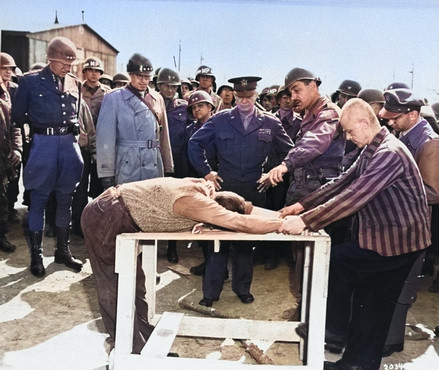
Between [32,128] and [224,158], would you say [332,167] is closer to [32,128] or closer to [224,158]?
[224,158]

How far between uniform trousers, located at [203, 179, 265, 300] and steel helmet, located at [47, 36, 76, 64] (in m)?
1.65

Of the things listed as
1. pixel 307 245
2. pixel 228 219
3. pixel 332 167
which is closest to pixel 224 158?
pixel 332 167

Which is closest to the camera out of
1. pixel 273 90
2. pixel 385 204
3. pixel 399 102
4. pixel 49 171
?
pixel 385 204

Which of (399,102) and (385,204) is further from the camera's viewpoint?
(399,102)

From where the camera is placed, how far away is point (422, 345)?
312 cm

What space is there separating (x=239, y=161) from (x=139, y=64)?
1.09 metres

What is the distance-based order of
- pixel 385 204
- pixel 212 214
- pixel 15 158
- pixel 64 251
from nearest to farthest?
pixel 212 214 < pixel 385 204 < pixel 64 251 < pixel 15 158

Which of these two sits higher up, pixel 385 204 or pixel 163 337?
pixel 385 204

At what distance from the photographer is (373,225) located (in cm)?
264

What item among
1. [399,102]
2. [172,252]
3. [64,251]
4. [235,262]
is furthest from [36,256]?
[399,102]

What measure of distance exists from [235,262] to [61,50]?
2.24 meters

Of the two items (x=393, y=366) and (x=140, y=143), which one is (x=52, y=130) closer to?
(x=140, y=143)

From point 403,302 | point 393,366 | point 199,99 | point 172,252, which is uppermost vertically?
point 199,99

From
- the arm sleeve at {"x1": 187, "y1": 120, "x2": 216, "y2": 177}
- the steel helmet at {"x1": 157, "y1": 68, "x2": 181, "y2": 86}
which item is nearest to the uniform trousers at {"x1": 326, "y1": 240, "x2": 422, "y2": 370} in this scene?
the arm sleeve at {"x1": 187, "y1": 120, "x2": 216, "y2": 177}
